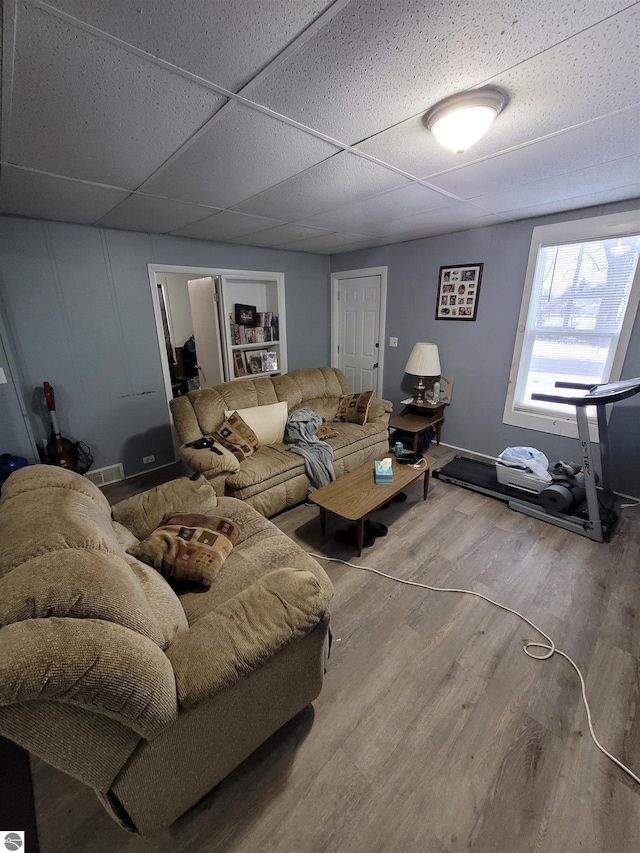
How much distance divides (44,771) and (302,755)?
976mm

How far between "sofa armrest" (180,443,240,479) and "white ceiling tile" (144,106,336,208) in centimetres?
177

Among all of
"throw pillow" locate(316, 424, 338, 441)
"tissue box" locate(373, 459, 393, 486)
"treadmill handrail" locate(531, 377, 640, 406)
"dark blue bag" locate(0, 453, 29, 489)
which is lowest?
"tissue box" locate(373, 459, 393, 486)

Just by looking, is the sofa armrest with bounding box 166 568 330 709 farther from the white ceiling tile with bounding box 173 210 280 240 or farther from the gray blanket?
the white ceiling tile with bounding box 173 210 280 240

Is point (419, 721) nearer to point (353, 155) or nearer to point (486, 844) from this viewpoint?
point (486, 844)

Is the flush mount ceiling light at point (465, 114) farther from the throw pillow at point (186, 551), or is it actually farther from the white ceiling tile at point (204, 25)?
the throw pillow at point (186, 551)

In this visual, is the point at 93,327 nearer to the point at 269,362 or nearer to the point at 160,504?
the point at 269,362

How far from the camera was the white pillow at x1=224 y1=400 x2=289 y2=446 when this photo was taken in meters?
3.14

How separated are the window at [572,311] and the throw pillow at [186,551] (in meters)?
3.21

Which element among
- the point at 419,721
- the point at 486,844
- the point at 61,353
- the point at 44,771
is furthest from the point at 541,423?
the point at 61,353

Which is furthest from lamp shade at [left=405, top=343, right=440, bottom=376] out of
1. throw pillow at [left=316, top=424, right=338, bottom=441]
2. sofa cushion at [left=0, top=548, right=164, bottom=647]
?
sofa cushion at [left=0, top=548, right=164, bottom=647]

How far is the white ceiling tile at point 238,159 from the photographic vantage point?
1.43m

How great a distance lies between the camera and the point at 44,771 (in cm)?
127

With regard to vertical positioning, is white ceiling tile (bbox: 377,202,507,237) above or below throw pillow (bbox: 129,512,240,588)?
above

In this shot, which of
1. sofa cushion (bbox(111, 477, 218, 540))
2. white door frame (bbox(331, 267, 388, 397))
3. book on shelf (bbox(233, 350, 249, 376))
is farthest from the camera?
white door frame (bbox(331, 267, 388, 397))
